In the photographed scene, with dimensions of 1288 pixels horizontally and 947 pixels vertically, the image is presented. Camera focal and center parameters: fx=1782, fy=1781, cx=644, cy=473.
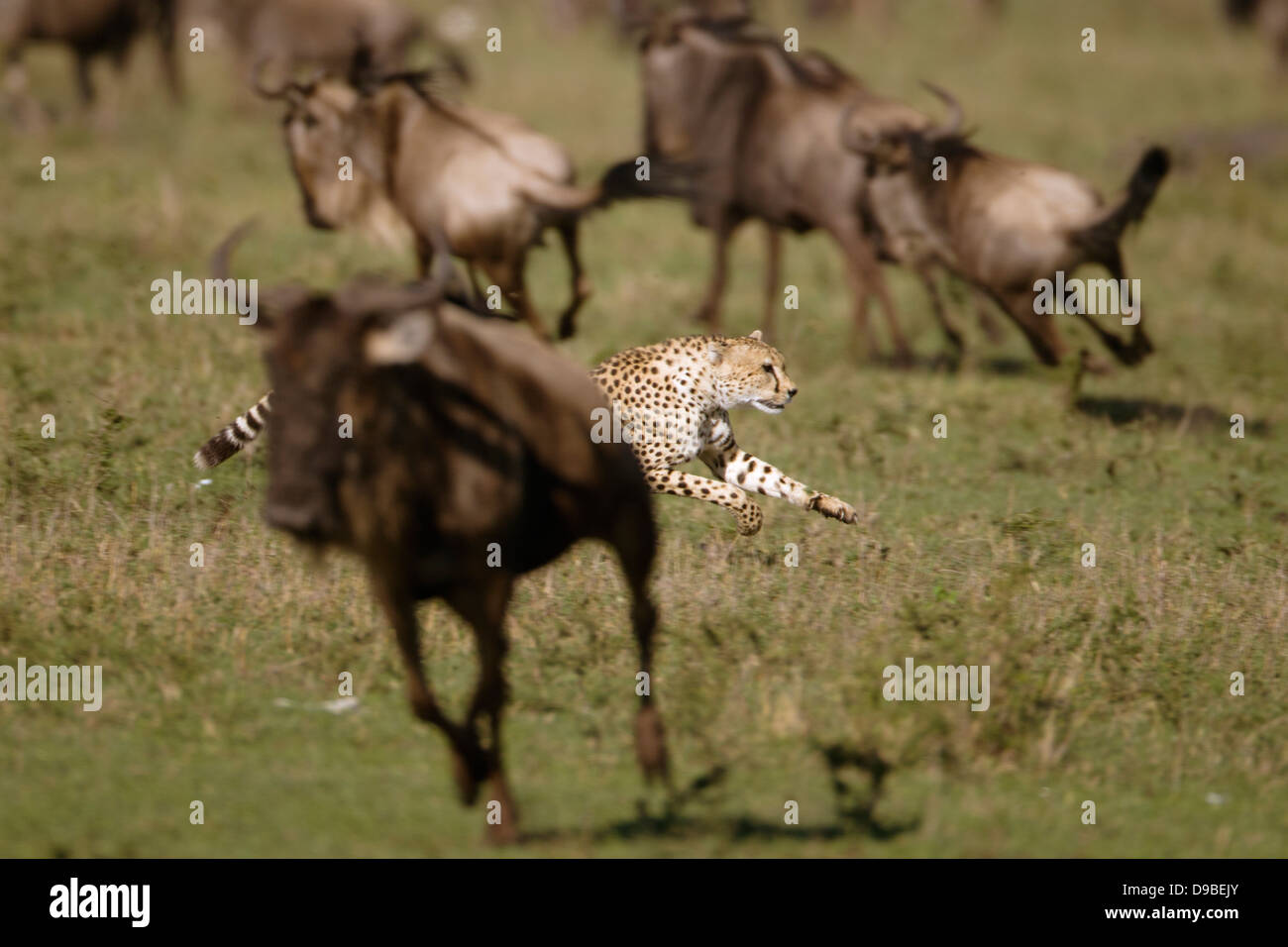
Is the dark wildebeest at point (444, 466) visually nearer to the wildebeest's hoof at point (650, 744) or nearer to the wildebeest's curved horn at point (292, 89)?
the wildebeest's hoof at point (650, 744)

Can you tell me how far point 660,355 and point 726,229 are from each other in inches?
233

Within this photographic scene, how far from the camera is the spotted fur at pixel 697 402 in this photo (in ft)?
26.5

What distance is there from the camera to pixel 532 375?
557 centimetres

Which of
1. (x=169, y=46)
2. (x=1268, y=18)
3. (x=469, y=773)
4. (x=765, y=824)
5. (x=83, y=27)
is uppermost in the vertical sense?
(x=1268, y=18)

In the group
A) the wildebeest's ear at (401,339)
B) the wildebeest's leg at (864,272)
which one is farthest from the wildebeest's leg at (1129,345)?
the wildebeest's ear at (401,339)

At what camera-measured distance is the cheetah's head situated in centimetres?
816

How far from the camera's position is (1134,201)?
11.0 metres

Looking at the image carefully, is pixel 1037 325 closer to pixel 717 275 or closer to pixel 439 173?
pixel 717 275

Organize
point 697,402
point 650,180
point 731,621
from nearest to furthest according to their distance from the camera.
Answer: point 731,621 → point 697,402 → point 650,180

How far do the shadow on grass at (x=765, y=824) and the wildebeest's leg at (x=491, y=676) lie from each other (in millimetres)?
167

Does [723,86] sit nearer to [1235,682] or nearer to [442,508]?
[1235,682]

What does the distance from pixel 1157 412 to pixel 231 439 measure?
21.4 ft

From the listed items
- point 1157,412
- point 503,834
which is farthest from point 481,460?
point 1157,412
